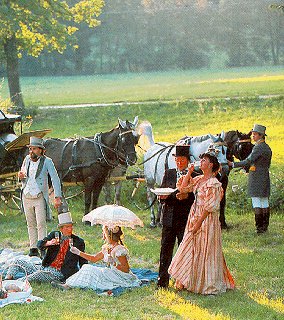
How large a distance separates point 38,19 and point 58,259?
2555 cm

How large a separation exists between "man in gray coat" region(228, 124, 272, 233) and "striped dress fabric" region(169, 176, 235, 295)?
13.3ft

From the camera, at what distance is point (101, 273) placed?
483 inches

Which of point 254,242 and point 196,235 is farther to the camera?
point 254,242

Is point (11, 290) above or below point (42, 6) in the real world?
below

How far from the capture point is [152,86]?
164 feet

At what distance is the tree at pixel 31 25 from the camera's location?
117 ft

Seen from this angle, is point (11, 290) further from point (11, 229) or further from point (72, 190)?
point (72, 190)

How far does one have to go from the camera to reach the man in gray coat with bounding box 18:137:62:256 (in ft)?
46.5

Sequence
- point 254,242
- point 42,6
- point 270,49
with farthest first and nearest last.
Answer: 1. point 270,49
2. point 42,6
3. point 254,242

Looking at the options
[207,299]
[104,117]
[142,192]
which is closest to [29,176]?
[207,299]

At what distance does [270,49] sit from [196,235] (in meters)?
46.7

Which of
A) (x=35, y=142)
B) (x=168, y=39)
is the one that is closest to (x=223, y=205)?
(x=35, y=142)

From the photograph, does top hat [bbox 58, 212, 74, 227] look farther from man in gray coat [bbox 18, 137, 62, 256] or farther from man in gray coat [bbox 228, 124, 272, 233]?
man in gray coat [bbox 228, 124, 272, 233]

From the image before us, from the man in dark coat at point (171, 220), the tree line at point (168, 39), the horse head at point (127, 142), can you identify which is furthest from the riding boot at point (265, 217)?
the tree line at point (168, 39)
